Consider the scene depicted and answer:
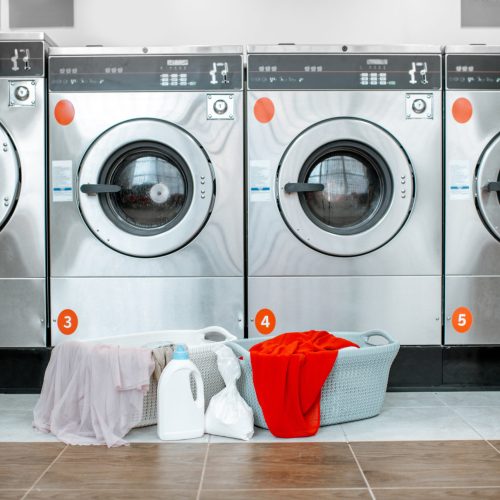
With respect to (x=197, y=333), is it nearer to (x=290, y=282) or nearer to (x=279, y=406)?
(x=290, y=282)

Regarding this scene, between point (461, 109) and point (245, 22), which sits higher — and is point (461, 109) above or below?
below

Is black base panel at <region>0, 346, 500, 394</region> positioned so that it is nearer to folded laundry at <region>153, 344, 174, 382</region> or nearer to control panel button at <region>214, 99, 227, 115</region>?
folded laundry at <region>153, 344, 174, 382</region>

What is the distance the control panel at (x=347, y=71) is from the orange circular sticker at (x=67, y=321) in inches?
54.6

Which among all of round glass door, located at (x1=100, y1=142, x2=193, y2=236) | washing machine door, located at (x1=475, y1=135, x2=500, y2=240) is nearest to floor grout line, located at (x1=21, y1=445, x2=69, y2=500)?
round glass door, located at (x1=100, y1=142, x2=193, y2=236)

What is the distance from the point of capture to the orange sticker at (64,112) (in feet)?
9.57

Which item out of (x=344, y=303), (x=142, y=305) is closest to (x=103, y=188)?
(x=142, y=305)

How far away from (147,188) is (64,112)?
0.52 m

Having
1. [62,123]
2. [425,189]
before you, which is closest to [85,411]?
[62,123]

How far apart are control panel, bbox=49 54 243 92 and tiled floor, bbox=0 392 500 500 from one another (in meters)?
1.52

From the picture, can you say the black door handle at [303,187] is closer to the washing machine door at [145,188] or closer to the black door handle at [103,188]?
the washing machine door at [145,188]

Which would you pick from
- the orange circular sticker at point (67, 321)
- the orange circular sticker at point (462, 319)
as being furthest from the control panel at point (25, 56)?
the orange circular sticker at point (462, 319)

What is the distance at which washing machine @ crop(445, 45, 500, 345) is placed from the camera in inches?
116

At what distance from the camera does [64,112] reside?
292cm

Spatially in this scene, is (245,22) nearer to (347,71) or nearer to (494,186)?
(347,71)
